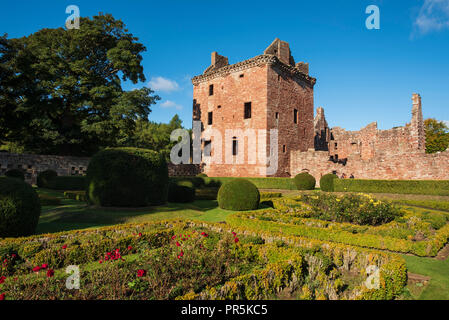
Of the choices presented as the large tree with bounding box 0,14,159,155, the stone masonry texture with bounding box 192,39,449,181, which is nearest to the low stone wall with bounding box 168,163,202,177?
the stone masonry texture with bounding box 192,39,449,181

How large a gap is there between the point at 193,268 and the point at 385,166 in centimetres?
2301

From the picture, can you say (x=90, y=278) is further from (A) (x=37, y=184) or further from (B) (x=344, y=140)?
(B) (x=344, y=140)

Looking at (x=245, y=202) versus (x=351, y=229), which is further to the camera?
(x=245, y=202)

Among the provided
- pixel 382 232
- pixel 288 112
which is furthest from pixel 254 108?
pixel 382 232

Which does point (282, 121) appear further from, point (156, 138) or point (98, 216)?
point (156, 138)

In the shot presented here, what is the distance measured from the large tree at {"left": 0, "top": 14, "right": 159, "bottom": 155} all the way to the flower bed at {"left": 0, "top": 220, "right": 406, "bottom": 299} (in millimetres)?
21380

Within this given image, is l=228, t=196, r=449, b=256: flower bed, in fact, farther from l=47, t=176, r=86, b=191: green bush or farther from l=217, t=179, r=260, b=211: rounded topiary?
l=47, t=176, r=86, b=191: green bush

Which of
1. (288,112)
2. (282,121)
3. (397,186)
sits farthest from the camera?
(288,112)

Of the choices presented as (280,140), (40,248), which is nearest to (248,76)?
(280,140)

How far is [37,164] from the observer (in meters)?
24.9

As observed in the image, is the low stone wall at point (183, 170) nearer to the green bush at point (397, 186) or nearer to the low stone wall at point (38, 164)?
the low stone wall at point (38, 164)

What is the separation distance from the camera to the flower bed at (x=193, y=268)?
4.40 meters

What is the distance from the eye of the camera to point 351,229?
8.45m
